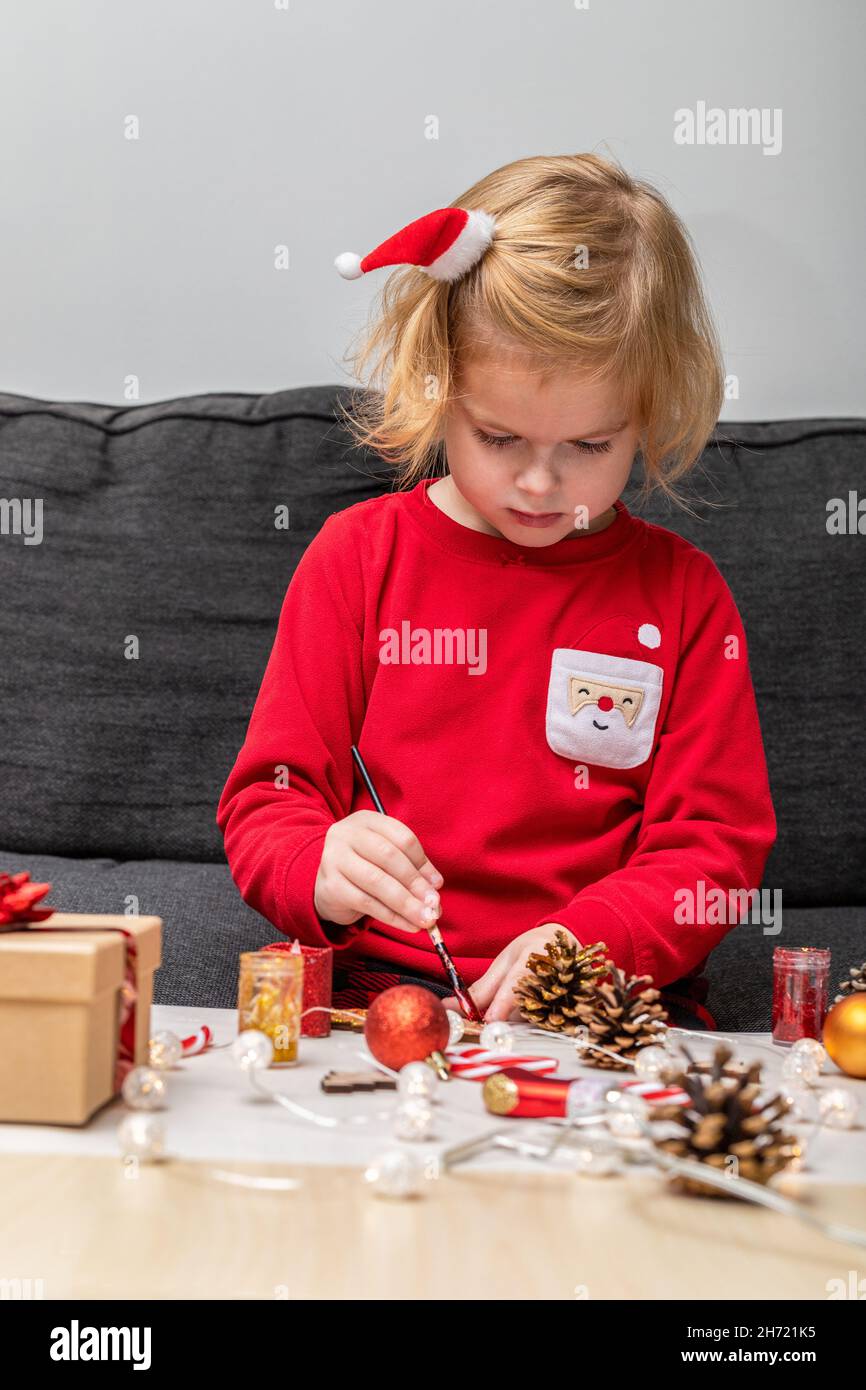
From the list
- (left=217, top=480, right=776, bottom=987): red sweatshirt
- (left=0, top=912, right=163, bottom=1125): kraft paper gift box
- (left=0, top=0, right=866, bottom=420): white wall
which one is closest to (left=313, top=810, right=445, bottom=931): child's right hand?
(left=217, top=480, right=776, bottom=987): red sweatshirt

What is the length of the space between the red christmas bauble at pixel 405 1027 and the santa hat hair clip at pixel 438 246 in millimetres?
561

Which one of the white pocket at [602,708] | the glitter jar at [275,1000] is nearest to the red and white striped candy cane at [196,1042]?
the glitter jar at [275,1000]

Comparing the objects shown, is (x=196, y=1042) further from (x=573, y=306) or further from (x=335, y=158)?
(x=335, y=158)

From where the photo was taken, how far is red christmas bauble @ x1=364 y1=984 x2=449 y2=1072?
0.66 metres

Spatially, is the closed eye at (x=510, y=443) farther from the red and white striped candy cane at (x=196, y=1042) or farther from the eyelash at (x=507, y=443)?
the red and white striped candy cane at (x=196, y=1042)

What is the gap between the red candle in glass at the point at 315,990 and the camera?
77 centimetres

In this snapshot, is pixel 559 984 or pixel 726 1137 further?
pixel 559 984

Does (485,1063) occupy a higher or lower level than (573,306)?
lower

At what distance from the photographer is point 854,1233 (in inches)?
17.6

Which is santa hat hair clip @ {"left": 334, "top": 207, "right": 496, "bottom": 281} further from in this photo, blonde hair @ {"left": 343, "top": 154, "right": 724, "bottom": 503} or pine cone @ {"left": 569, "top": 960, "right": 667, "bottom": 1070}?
pine cone @ {"left": 569, "top": 960, "right": 667, "bottom": 1070}

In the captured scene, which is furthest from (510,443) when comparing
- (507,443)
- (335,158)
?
(335,158)

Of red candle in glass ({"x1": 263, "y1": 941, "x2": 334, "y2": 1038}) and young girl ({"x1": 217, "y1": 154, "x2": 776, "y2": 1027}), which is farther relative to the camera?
young girl ({"x1": 217, "y1": 154, "x2": 776, "y2": 1027})

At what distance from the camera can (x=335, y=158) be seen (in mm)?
1898
